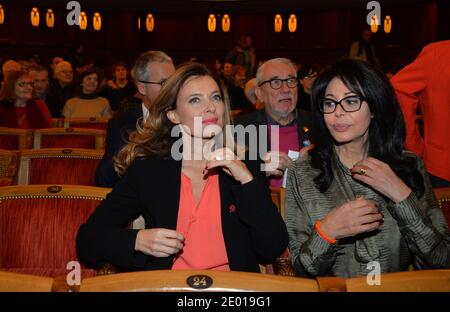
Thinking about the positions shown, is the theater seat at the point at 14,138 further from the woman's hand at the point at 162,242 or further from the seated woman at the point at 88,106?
the woman's hand at the point at 162,242

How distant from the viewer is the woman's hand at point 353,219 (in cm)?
191

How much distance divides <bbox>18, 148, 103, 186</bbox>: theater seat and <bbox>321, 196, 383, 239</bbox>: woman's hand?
189 centimetres

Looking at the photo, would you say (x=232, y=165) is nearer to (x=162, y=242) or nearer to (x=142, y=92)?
(x=162, y=242)

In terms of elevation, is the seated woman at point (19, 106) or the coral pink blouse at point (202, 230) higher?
the seated woman at point (19, 106)

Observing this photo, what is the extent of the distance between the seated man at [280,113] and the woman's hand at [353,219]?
1422mm

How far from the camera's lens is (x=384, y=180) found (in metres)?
1.98

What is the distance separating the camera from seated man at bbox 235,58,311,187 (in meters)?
3.53

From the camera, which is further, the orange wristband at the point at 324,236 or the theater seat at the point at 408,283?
the orange wristband at the point at 324,236

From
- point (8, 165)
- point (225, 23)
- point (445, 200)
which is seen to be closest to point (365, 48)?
point (225, 23)

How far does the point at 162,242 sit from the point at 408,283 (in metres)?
0.87

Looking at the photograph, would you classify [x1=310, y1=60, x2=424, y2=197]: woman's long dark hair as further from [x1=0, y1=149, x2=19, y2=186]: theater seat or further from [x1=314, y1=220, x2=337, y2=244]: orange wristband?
[x1=0, y1=149, x2=19, y2=186]: theater seat

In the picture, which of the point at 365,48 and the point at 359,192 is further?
the point at 365,48

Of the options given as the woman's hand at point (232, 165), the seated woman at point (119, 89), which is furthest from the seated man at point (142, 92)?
the seated woman at point (119, 89)

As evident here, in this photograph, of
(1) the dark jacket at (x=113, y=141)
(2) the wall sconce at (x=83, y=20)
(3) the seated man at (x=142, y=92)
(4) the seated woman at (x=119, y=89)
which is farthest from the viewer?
(2) the wall sconce at (x=83, y=20)
